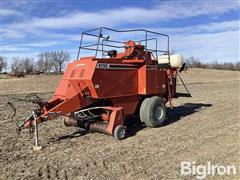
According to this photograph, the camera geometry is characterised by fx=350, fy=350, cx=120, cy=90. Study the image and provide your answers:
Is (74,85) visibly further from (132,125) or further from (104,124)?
(132,125)

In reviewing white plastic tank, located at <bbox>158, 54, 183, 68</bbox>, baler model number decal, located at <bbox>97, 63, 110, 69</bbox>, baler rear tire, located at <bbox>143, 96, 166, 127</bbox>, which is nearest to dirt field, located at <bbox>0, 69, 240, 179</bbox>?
baler rear tire, located at <bbox>143, 96, 166, 127</bbox>

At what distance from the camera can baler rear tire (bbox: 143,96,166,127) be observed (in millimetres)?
9680

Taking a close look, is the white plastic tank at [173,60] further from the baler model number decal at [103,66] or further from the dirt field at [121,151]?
the baler model number decal at [103,66]

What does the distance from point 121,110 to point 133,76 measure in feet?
4.31

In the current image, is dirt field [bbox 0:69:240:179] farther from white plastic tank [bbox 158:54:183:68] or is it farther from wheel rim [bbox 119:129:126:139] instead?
white plastic tank [bbox 158:54:183:68]

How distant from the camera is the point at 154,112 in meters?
9.90

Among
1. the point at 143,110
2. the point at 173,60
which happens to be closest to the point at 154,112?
the point at 143,110

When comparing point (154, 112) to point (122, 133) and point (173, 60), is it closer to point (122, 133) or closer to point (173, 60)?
point (122, 133)

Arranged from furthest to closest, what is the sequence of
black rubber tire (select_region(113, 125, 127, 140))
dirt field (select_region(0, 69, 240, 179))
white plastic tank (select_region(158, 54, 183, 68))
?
1. white plastic tank (select_region(158, 54, 183, 68))
2. black rubber tire (select_region(113, 125, 127, 140))
3. dirt field (select_region(0, 69, 240, 179))

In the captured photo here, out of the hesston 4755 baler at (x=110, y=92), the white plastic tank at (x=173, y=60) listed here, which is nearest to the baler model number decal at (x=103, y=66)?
the hesston 4755 baler at (x=110, y=92)

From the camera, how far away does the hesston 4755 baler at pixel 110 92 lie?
846 centimetres

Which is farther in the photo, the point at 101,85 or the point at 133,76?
the point at 133,76

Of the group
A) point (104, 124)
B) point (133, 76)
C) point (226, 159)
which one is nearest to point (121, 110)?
point (104, 124)

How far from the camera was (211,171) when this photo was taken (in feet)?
19.9
